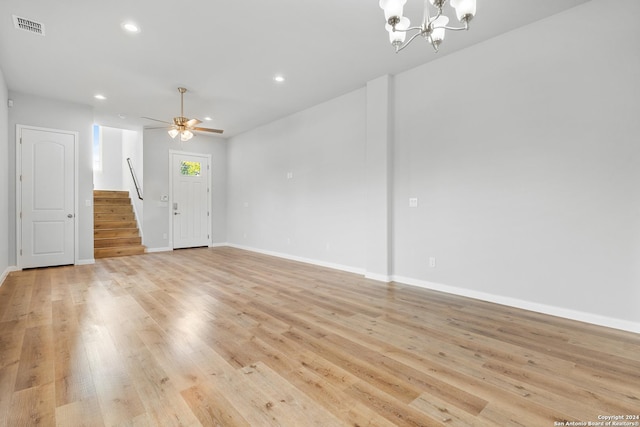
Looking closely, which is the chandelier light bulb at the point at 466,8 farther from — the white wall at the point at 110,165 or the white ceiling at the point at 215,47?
the white wall at the point at 110,165

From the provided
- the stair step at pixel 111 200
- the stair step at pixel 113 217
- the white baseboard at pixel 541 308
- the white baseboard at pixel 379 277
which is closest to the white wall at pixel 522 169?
the white baseboard at pixel 541 308

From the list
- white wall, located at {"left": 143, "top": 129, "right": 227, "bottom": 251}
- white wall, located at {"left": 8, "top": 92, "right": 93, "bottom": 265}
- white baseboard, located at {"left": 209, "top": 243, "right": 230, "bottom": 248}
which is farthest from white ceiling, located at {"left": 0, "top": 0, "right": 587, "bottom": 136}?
white baseboard, located at {"left": 209, "top": 243, "right": 230, "bottom": 248}

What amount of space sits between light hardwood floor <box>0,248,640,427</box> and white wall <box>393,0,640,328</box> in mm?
423

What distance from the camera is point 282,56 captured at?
4059 millimetres

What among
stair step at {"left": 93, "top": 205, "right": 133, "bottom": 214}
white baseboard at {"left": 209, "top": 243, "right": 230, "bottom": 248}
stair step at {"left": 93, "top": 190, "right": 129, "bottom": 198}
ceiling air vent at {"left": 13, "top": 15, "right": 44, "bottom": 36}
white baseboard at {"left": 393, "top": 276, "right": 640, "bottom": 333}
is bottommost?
white baseboard at {"left": 393, "top": 276, "right": 640, "bottom": 333}

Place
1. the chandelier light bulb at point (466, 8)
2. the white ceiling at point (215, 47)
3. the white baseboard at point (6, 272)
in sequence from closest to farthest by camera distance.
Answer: the chandelier light bulb at point (466, 8) → the white ceiling at point (215, 47) → the white baseboard at point (6, 272)

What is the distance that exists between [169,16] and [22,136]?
4.34 m

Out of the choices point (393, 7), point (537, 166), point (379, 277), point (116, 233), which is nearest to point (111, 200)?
point (116, 233)

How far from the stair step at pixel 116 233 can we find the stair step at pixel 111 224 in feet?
0.77

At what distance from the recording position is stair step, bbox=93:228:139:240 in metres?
7.30

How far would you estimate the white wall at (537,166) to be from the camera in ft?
9.29

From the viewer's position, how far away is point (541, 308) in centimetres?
325

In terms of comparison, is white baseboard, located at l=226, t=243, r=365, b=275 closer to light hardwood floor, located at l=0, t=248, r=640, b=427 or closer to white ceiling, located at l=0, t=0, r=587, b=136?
light hardwood floor, located at l=0, t=248, r=640, b=427

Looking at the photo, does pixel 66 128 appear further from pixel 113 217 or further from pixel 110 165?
pixel 110 165
